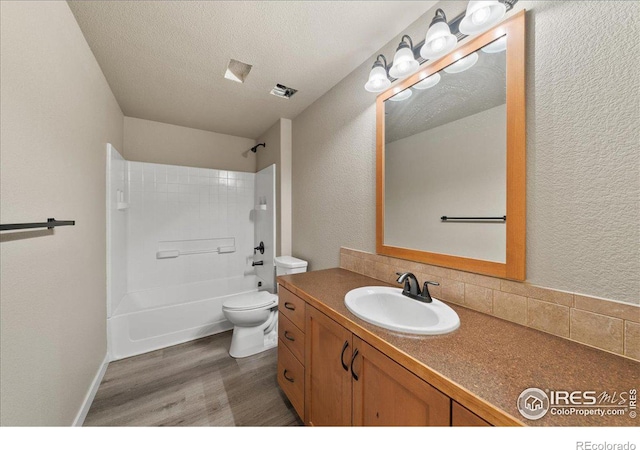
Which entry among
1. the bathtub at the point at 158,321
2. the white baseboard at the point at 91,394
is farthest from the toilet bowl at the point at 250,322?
the white baseboard at the point at 91,394

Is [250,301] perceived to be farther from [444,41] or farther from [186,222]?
[444,41]

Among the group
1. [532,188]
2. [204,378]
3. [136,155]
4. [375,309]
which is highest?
[136,155]

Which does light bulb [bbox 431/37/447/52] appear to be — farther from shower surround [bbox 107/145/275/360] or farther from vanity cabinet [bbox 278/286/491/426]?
shower surround [bbox 107/145/275/360]

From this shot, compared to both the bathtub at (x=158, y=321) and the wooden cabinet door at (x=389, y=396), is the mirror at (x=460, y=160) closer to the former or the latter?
the wooden cabinet door at (x=389, y=396)

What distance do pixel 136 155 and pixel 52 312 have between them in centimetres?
223

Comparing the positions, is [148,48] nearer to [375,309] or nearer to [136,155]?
[136,155]

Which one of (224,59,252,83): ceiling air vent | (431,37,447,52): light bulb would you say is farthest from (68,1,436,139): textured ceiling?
(431,37,447,52): light bulb

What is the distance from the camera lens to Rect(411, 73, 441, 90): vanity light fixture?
4.10 feet

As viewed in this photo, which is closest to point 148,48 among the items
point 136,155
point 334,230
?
point 136,155

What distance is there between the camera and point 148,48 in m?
1.58

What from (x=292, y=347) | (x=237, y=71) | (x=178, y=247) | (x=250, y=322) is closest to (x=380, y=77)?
(x=237, y=71)

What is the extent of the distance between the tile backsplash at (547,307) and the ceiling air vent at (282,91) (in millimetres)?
1803

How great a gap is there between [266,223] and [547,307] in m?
2.55

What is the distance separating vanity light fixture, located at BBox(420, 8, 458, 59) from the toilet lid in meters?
2.13
